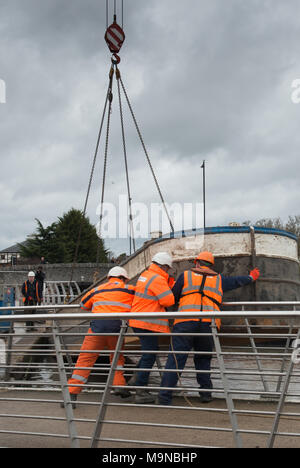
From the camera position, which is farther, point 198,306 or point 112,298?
point 112,298

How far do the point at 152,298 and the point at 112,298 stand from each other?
0.52 metres

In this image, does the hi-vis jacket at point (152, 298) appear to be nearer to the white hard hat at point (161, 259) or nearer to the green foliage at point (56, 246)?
the white hard hat at point (161, 259)

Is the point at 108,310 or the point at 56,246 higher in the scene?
the point at 56,246

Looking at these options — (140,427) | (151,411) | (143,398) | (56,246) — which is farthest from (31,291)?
(56,246)

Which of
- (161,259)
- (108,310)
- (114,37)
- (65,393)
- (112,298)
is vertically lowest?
(65,393)

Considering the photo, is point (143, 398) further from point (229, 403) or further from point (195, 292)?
point (229, 403)

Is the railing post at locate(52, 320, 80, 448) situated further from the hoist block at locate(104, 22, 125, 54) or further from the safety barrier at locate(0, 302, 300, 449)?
the hoist block at locate(104, 22, 125, 54)

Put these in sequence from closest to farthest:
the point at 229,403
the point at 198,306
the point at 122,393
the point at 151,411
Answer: the point at 229,403, the point at 151,411, the point at 198,306, the point at 122,393

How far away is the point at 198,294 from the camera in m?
5.49

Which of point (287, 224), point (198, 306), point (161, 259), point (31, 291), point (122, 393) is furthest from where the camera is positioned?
point (287, 224)

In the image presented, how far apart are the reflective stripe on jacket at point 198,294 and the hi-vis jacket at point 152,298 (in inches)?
5.6

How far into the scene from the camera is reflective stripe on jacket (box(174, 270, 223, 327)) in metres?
5.46
